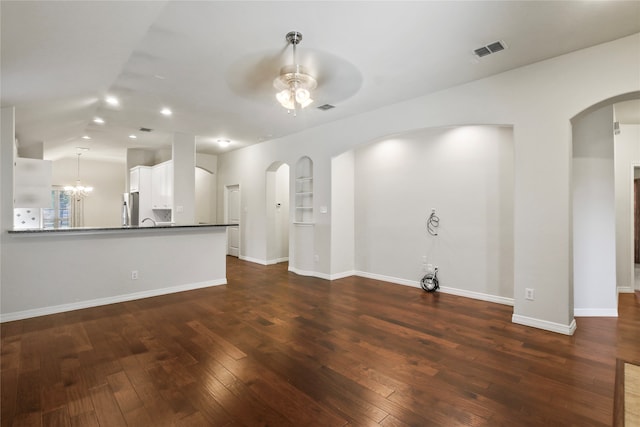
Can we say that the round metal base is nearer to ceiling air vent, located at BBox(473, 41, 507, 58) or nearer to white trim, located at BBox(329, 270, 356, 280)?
ceiling air vent, located at BBox(473, 41, 507, 58)

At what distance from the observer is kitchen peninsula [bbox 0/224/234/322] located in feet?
12.0

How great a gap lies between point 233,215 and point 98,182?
15.9 feet

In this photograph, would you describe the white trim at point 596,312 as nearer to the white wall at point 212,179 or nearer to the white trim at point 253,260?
the white trim at point 253,260

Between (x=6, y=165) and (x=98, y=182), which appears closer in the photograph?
(x=6, y=165)

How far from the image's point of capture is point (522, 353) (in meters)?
2.76

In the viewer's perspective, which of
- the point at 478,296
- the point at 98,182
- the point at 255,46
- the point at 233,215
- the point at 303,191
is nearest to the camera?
the point at 255,46

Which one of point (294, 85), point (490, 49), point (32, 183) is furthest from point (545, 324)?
point (32, 183)

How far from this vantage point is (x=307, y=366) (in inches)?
98.9

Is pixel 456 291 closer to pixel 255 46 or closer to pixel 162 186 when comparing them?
pixel 255 46

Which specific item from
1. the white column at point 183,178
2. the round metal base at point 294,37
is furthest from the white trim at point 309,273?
the round metal base at point 294,37

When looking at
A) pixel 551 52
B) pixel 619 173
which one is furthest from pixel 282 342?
pixel 619 173

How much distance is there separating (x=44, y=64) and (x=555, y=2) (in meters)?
4.31

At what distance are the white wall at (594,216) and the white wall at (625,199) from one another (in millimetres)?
1796

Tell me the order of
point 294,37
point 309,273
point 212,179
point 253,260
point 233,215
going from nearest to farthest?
point 294,37 → point 309,273 → point 253,260 → point 233,215 → point 212,179
